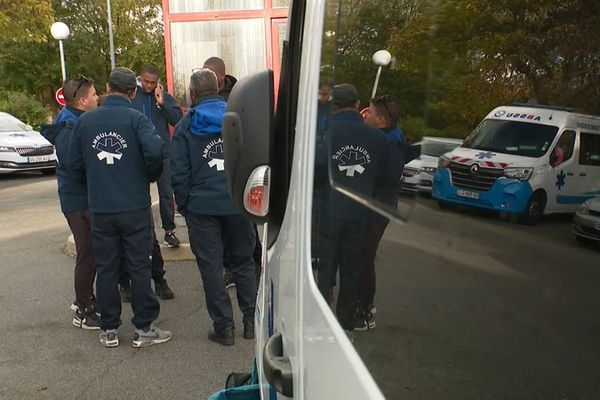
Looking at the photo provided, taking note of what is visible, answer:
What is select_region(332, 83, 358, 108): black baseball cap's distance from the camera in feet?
3.76

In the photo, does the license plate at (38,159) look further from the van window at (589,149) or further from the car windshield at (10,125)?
the van window at (589,149)

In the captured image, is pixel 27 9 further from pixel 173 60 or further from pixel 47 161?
pixel 173 60

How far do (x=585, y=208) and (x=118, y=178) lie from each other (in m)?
3.37

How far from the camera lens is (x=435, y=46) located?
881 millimetres

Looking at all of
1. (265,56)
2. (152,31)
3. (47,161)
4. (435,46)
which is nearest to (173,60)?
(265,56)

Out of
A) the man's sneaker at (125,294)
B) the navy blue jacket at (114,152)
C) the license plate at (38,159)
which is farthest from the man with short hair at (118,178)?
the license plate at (38,159)

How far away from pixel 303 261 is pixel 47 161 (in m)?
13.9

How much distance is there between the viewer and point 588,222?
76cm

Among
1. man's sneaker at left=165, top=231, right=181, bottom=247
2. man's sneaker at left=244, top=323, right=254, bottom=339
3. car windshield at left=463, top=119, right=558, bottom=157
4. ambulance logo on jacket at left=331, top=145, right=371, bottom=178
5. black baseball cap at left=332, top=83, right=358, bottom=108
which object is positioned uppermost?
black baseball cap at left=332, top=83, right=358, bottom=108

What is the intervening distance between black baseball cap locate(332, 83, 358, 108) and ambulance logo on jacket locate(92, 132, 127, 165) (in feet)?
9.08

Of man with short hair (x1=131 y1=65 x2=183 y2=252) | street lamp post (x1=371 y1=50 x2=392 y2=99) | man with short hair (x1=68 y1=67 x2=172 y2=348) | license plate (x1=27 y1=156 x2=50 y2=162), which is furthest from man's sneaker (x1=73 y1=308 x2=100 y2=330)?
license plate (x1=27 y1=156 x2=50 y2=162)

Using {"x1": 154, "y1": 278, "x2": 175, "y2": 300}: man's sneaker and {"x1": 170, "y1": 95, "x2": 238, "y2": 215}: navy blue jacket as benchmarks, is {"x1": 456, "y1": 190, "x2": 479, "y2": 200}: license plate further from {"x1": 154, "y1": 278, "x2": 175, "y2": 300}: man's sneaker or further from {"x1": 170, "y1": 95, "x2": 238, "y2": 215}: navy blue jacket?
{"x1": 154, "y1": 278, "x2": 175, "y2": 300}: man's sneaker

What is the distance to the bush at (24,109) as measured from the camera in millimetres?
20844

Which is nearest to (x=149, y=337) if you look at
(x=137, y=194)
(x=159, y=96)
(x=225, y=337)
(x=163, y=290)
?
(x=225, y=337)
